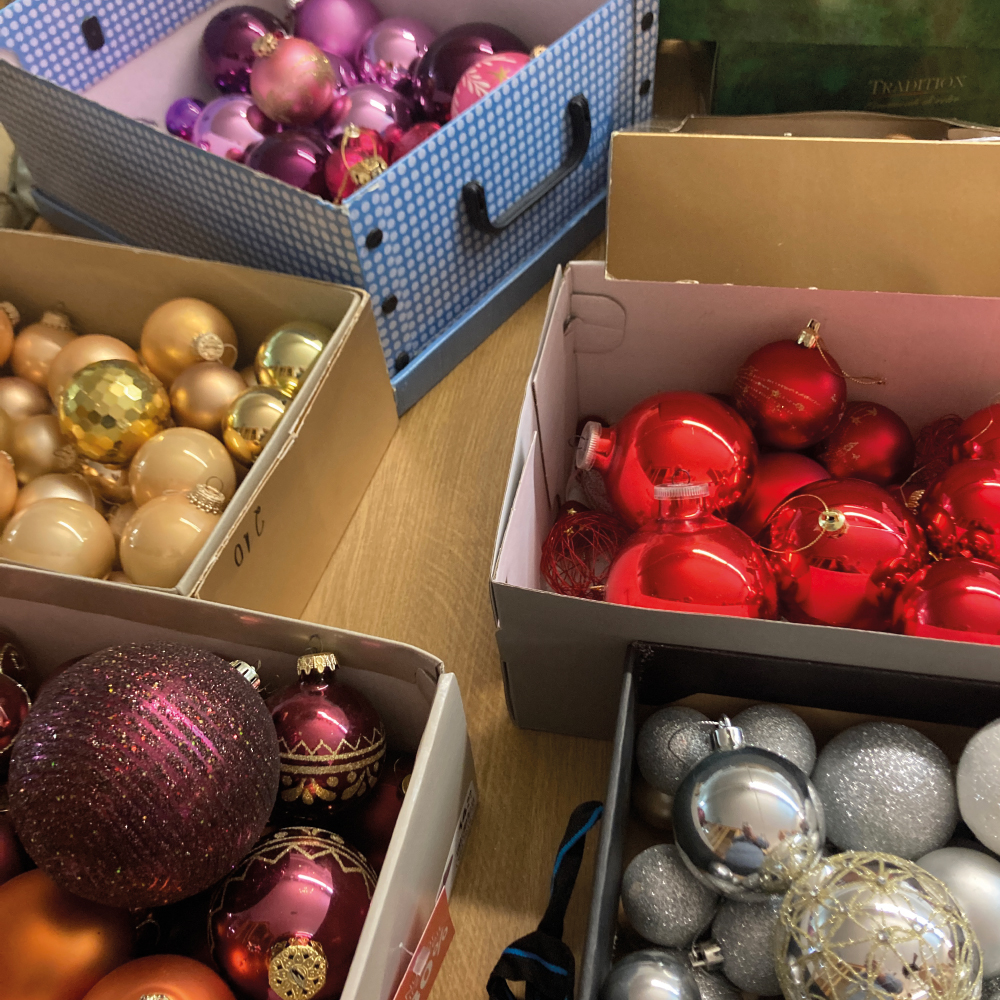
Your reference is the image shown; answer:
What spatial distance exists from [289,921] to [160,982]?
62 millimetres

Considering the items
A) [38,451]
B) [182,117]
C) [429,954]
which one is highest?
[182,117]

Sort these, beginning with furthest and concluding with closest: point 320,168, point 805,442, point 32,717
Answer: point 320,168, point 805,442, point 32,717

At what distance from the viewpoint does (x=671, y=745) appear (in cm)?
48

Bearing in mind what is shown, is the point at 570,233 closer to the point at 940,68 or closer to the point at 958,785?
the point at 940,68

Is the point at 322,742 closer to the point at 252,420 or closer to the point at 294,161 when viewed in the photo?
the point at 252,420

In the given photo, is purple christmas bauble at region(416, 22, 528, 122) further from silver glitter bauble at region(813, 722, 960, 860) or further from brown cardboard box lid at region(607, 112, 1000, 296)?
silver glitter bauble at region(813, 722, 960, 860)

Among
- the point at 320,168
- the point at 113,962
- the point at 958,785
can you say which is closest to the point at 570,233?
the point at 320,168

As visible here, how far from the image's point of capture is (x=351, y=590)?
0.69 meters

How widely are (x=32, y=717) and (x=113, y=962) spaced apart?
0.43 feet

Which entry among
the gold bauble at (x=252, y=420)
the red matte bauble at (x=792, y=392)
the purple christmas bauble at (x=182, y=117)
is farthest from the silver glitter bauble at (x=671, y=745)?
the purple christmas bauble at (x=182, y=117)

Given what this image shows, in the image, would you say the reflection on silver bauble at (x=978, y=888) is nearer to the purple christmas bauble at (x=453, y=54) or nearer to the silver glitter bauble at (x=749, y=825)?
the silver glitter bauble at (x=749, y=825)

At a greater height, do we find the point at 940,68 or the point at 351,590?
the point at 940,68

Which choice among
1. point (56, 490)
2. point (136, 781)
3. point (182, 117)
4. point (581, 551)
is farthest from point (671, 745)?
point (182, 117)

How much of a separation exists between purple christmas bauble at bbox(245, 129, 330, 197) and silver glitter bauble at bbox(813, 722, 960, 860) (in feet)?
2.07
